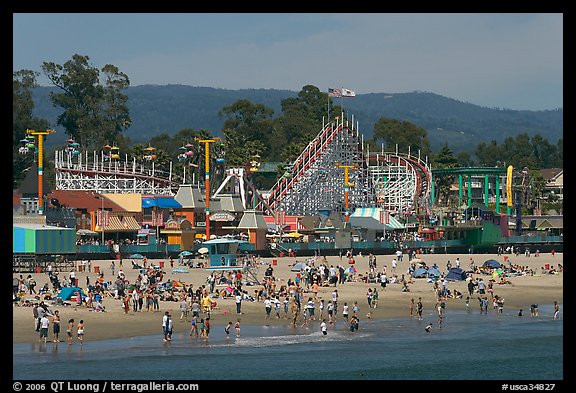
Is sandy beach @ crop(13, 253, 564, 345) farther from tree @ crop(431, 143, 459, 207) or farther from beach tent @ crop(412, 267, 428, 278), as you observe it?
tree @ crop(431, 143, 459, 207)

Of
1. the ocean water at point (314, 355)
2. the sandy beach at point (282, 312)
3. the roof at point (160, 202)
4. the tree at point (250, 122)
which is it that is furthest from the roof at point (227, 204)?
the tree at point (250, 122)

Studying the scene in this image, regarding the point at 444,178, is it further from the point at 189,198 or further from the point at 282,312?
the point at 282,312

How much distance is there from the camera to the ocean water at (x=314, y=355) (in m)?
33.3

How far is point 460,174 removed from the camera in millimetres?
121375

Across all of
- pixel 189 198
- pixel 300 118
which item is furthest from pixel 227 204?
pixel 300 118

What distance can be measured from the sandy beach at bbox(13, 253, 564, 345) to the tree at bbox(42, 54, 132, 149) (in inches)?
2996

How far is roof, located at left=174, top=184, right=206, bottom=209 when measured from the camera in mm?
91562

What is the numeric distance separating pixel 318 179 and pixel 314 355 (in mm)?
74712

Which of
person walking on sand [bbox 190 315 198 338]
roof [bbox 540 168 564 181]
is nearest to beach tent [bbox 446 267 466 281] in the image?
person walking on sand [bbox 190 315 198 338]

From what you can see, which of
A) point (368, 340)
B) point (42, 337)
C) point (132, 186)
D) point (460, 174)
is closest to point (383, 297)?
point (368, 340)

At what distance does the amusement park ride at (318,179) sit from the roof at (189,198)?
6888 mm

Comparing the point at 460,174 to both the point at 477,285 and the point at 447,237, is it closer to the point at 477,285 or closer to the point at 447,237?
the point at 447,237
